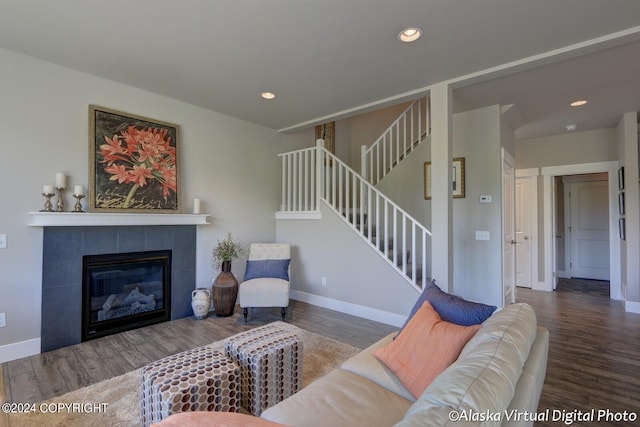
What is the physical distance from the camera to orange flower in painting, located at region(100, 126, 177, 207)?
329 centimetres

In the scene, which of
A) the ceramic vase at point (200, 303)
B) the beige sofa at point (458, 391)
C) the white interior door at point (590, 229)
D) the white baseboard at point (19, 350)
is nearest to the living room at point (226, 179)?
the white baseboard at point (19, 350)

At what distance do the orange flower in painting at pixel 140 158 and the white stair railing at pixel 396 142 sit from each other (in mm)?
3071

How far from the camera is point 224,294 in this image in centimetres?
382

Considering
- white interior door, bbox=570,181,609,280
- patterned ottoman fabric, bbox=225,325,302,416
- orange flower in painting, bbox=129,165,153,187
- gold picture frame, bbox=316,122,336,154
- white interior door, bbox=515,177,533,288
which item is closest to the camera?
patterned ottoman fabric, bbox=225,325,302,416

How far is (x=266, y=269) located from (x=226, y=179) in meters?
1.40

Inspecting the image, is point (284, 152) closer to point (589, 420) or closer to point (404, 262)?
point (404, 262)

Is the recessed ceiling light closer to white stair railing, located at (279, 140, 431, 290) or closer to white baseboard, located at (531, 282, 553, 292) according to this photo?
white stair railing, located at (279, 140, 431, 290)

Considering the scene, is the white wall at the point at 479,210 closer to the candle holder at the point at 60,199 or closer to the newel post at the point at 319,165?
the newel post at the point at 319,165

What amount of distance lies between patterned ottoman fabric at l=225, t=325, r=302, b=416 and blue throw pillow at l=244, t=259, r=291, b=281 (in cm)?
197

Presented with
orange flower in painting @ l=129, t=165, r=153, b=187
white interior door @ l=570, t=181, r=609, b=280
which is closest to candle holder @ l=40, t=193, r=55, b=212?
orange flower in painting @ l=129, t=165, r=153, b=187

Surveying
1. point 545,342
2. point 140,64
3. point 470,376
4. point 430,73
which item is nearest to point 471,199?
point 430,73

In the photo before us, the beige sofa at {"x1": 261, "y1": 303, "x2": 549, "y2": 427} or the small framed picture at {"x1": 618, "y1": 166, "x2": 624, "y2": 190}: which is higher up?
the small framed picture at {"x1": 618, "y1": 166, "x2": 624, "y2": 190}

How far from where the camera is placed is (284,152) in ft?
17.2

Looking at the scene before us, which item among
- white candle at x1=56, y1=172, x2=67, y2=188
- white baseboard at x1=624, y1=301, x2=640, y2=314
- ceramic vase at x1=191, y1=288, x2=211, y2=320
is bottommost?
white baseboard at x1=624, y1=301, x2=640, y2=314
